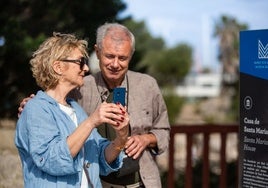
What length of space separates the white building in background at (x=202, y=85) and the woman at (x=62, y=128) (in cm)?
6034

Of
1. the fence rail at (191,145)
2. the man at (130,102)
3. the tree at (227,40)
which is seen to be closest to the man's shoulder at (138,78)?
the man at (130,102)

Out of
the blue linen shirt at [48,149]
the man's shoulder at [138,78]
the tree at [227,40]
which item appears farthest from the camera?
the tree at [227,40]

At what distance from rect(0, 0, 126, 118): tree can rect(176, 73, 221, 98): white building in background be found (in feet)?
181

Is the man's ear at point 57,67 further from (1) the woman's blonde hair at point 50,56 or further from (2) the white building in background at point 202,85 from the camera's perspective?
(2) the white building in background at point 202,85

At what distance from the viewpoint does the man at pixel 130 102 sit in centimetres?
321

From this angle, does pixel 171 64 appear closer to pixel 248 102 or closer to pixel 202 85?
pixel 202 85

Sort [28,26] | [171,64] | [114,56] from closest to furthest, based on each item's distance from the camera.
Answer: [114,56], [28,26], [171,64]

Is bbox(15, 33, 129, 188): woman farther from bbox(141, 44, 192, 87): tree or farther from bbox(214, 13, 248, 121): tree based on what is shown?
bbox(214, 13, 248, 121): tree

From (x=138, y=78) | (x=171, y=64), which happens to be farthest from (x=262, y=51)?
(x=171, y=64)

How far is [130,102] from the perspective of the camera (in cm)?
342

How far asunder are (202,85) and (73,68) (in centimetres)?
6967

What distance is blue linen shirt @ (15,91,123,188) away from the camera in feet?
8.50

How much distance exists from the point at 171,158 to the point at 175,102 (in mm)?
19724

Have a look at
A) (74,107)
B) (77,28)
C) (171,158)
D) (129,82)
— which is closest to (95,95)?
(129,82)
